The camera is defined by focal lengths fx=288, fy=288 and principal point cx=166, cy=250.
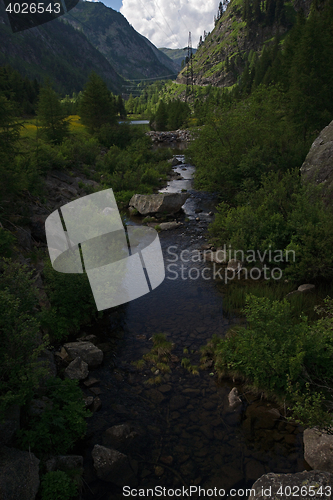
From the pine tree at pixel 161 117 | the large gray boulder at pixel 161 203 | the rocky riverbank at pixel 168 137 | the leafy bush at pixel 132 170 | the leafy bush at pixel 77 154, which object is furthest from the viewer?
the pine tree at pixel 161 117

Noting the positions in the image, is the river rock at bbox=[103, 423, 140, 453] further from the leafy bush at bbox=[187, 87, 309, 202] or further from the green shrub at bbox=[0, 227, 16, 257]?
the leafy bush at bbox=[187, 87, 309, 202]

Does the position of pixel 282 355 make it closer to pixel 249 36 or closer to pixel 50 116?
pixel 50 116

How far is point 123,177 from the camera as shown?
104 ft

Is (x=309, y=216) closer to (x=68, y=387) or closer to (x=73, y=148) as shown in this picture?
(x=68, y=387)

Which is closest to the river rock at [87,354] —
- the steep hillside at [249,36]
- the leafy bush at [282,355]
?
the leafy bush at [282,355]

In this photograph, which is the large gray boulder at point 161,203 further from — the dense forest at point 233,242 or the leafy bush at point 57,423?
the leafy bush at point 57,423

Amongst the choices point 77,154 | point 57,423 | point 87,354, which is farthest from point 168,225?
point 57,423

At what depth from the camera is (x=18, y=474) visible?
5.12 meters

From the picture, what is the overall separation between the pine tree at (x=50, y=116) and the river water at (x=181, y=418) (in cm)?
2694

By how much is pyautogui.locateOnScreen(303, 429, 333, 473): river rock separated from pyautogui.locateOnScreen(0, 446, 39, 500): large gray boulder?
5.60m

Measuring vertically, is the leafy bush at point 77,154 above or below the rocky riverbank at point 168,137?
below

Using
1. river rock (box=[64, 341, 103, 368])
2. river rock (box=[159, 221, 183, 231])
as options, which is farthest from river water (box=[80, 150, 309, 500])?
river rock (box=[159, 221, 183, 231])

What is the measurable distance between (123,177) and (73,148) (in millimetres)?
6023

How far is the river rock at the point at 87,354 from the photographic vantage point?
9.26m
